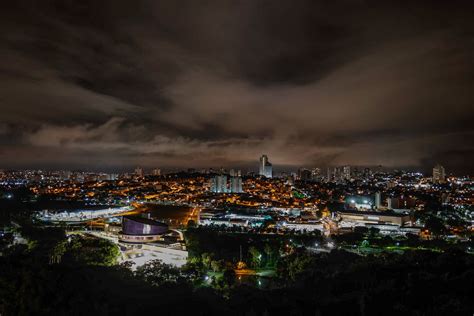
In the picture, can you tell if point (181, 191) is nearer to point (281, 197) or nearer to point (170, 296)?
point (281, 197)

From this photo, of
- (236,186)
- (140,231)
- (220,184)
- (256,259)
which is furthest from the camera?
(220,184)

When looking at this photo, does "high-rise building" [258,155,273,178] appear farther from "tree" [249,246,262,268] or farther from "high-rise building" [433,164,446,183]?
"tree" [249,246,262,268]

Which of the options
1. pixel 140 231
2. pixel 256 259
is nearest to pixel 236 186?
pixel 140 231

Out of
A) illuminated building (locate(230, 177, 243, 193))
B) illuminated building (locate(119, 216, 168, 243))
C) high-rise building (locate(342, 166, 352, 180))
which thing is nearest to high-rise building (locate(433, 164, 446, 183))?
high-rise building (locate(342, 166, 352, 180))

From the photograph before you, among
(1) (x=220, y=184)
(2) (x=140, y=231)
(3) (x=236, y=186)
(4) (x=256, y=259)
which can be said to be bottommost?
(4) (x=256, y=259)

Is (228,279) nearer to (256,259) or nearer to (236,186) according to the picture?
(256,259)

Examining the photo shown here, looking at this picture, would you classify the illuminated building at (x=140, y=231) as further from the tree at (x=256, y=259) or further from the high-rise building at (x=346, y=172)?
the high-rise building at (x=346, y=172)

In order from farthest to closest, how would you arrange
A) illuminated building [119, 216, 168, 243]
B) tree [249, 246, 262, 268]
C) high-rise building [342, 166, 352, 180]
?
high-rise building [342, 166, 352, 180]
illuminated building [119, 216, 168, 243]
tree [249, 246, 262, 268]

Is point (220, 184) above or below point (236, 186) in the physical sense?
above

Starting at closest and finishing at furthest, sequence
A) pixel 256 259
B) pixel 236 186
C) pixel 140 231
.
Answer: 1. pixel 256 259
2. pixel 140 231
3. pixel 236 186

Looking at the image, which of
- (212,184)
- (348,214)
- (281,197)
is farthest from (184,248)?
(212,184)

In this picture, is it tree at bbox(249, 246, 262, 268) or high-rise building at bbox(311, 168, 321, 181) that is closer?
tree at bbox(249, 246, 262, 268)

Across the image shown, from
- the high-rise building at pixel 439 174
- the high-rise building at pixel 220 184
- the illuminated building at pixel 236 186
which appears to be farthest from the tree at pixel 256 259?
the high-rise building at pixel 439 174
